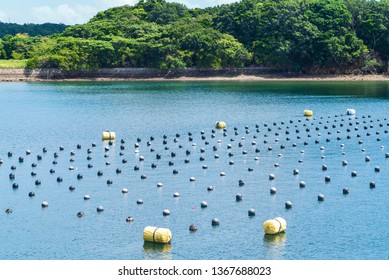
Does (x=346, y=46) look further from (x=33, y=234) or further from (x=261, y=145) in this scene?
(x=33, y=234)

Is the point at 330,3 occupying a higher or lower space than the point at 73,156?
higher

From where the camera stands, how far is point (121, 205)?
54.9 metres

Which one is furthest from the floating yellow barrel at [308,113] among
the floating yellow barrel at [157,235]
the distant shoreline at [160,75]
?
the distant shoreline at [160,75]

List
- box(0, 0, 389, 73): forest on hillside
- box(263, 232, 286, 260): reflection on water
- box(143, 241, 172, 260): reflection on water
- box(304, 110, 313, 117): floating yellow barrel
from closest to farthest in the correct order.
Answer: box(143, 241, 172, 260): reflection on water
box(263, 232, 286, 260): reflection on water
box(304, 110, 313, 117): floating yellow barrel
box(0, 0, 389, 73): forest on hillside

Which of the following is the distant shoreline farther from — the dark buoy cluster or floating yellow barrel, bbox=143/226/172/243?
floating yellow barrel, bbox=143/226/172/243

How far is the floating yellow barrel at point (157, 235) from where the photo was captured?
148 feet

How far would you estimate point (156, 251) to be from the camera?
4438 centimetres

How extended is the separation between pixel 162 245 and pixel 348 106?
75992 millimetres

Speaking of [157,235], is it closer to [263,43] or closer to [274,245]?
[274,245]

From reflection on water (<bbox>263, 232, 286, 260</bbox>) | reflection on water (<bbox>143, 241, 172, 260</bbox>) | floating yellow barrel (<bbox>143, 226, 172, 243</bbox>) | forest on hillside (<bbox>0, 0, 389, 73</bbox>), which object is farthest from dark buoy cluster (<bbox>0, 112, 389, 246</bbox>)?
forest on hillside (<bbox>0, 0, 389, 73</bbox>)

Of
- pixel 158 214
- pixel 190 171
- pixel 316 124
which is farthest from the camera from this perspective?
pixel 316 124

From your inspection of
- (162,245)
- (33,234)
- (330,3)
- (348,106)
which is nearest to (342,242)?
(162,245)

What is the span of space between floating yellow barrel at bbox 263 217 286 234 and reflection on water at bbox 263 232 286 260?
0.85 feet

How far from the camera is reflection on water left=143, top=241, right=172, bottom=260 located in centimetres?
4338
